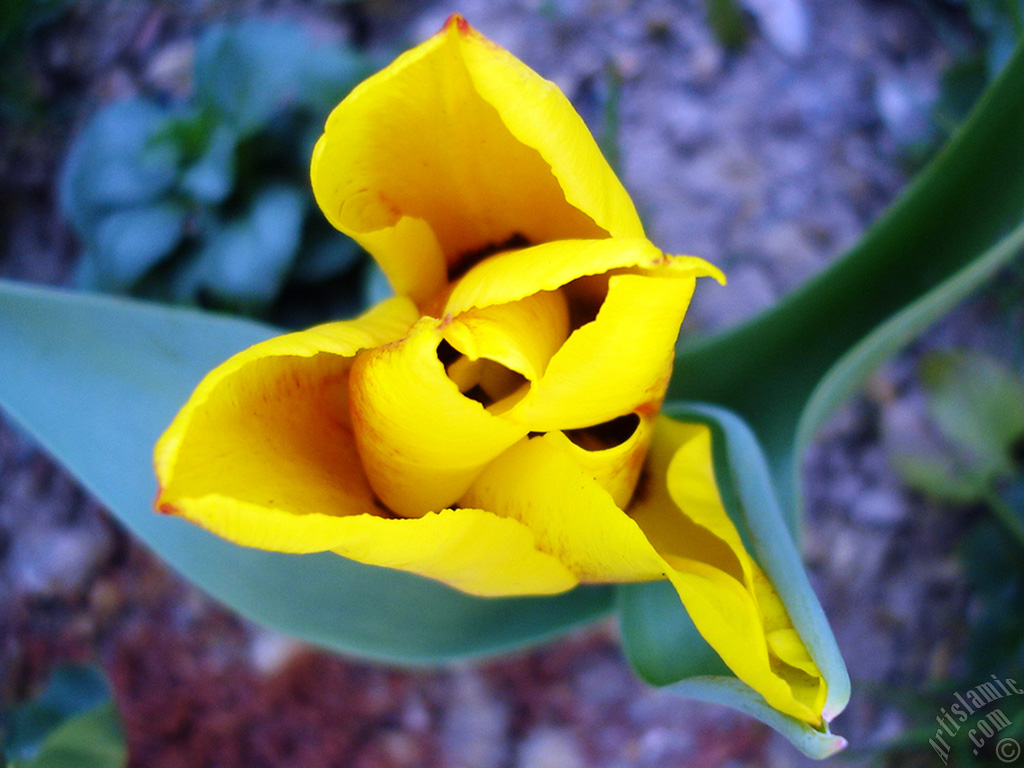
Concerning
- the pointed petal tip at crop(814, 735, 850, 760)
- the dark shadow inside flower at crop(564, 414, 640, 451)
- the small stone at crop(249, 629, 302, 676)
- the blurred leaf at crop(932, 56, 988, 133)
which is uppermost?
the blurred leaf at crop(932, 56, 988, 133)

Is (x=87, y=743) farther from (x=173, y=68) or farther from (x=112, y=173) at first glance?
(x=173, y=68)

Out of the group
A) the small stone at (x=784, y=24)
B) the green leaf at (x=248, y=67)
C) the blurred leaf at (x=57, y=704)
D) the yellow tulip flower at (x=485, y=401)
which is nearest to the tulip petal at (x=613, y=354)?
the yellow tulip flower at (x=485, y=401)

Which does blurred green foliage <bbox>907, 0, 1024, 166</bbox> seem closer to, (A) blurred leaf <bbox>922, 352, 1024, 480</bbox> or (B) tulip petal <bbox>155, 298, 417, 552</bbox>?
(A) blurred leaf <bbox>922, 352, 1024, 480</bbox>

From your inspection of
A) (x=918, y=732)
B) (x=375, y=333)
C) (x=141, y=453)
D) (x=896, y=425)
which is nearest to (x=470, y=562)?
(x=375, y=333)

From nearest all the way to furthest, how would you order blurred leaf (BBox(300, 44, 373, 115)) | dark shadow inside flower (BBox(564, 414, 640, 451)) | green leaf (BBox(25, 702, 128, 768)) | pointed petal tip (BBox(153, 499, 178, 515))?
1. pointed petal tip (BBox(153, 499, 178, 515))
2. dark shadow inside flower (BBox(564, 414, 640, 451))
3. green leaf (BBox(25, 702, 128, 768))
4. blurred leaf (BBox(300, 44, 373, 115))

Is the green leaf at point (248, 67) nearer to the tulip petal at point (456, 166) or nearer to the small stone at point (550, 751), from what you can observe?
the tulip petal at point (456, 166)

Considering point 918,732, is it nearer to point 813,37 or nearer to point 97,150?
point 813,37

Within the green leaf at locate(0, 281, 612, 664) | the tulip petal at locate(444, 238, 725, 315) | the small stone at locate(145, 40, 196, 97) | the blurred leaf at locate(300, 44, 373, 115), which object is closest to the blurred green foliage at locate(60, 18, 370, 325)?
the blurred leaf at locate(300, 44, 373, 115)
